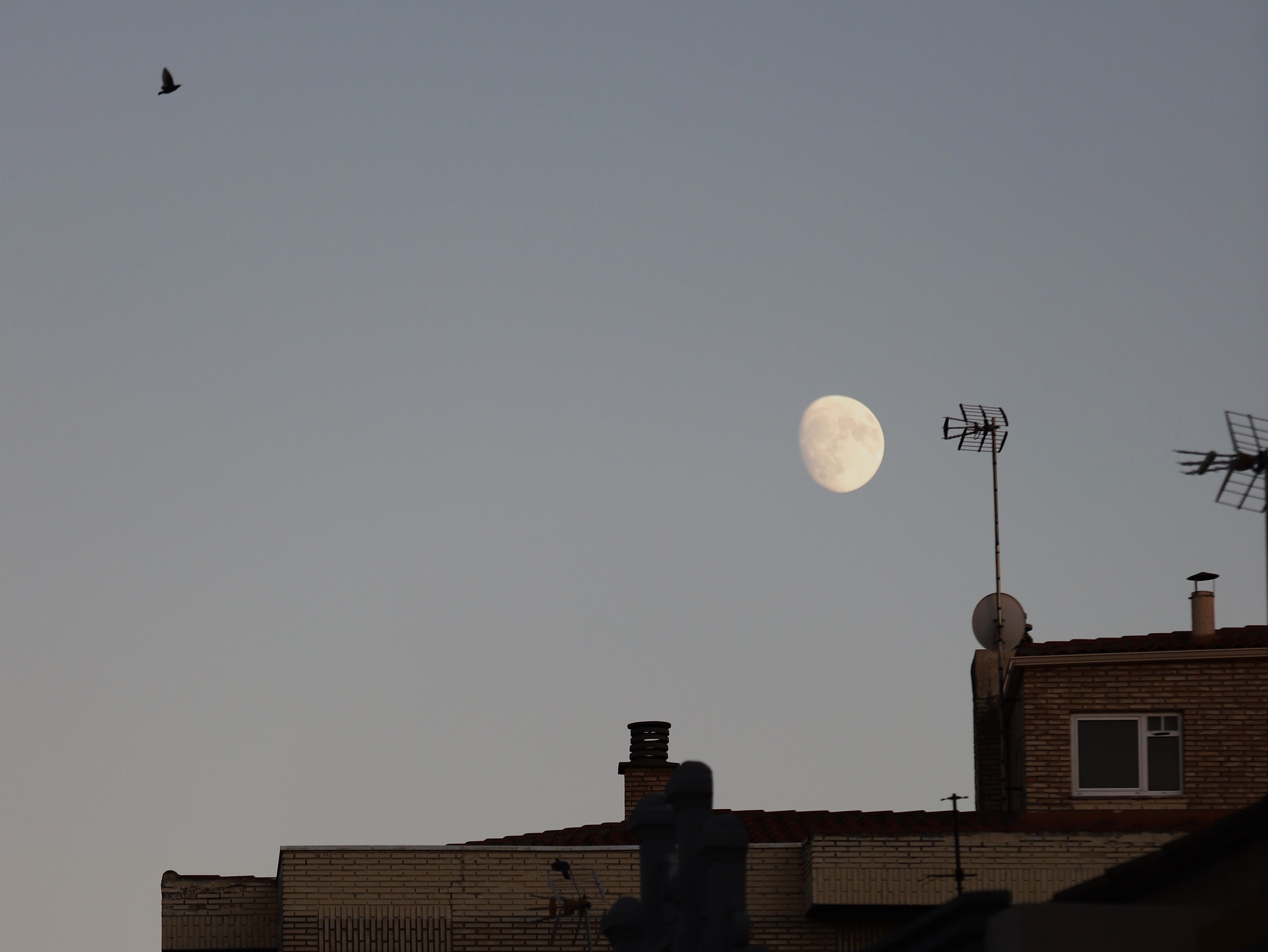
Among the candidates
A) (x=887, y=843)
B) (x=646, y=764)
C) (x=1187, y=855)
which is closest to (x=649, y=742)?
(x=646, y=764)

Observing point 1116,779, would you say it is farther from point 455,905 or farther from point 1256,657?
point 455,905

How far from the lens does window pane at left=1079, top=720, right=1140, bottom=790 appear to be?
29.8 metres

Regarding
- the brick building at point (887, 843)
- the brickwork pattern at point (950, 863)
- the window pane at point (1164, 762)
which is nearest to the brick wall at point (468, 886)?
the brick building at point (887, 843)

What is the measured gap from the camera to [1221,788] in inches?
1147

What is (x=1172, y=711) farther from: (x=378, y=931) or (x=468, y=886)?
(x=378, y=931)

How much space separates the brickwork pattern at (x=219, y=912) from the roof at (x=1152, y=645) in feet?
43.3

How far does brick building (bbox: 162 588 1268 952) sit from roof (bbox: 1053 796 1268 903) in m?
14.2

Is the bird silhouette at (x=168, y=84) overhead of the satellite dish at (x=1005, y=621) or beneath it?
overhead

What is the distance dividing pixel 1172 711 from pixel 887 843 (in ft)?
17.5

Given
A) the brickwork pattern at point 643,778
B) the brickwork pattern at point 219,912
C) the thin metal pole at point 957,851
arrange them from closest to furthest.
Answer: the thin metal pole at point 957,851 → the brickwork pattern at point 219,912 → the brickwork pattern at point 643,778

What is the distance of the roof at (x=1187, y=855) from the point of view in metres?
13.4

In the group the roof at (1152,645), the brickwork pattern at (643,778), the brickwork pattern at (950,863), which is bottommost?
the brickwork pattern at (950,863)

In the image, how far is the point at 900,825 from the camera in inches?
1212

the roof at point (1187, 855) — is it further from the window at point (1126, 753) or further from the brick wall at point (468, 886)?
the window at point (1126, 753)
